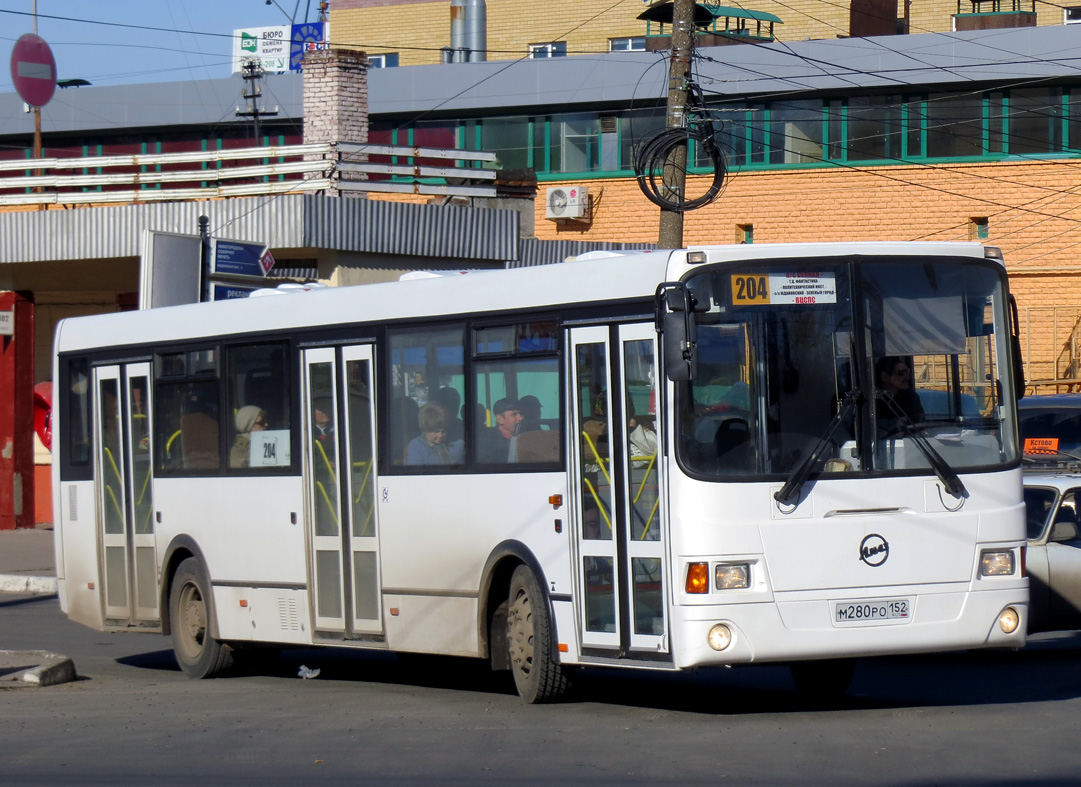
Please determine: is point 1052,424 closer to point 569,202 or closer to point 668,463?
point 668,463

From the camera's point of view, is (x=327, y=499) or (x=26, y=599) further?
(x=26, y=599)

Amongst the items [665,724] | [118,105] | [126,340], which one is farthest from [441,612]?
[118,105]

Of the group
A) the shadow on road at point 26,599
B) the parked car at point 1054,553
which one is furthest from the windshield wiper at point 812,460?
the shadow on road at point 26,599

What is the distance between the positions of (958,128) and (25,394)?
767 inches

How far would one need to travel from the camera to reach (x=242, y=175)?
21719 millimetres

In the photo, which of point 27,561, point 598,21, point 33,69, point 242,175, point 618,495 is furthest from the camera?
point 598,21

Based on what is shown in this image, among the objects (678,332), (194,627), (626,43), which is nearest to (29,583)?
(194,627)

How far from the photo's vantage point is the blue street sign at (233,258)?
17.6 meters

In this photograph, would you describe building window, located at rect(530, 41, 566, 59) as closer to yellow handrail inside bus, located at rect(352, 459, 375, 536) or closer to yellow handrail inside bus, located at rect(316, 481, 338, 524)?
yellow handrail inside bus, located at rect(316, 481, 338, 524)

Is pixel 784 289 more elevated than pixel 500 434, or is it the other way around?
pixel 784 289

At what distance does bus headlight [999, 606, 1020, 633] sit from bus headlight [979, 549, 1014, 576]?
0.20m

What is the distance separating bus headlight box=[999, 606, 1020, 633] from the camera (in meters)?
8.29

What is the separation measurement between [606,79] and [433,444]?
27430 millimetres

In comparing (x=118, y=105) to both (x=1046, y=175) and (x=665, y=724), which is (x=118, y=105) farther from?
(x=665, y=724)
